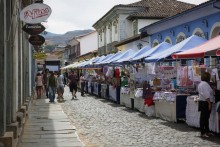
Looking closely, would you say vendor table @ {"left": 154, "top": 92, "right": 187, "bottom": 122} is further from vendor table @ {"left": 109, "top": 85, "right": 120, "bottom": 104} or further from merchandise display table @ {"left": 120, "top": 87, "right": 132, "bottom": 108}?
vendor table @ {"left": 109, "top": 85, "right": 120, "bottom": 104}

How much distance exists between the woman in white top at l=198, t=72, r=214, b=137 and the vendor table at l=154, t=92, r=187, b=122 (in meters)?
2.14

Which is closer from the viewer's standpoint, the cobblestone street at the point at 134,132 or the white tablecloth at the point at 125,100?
the cobblestone street at the point at 134,132

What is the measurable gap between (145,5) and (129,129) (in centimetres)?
2728

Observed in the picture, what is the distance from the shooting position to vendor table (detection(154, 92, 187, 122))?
11812mm

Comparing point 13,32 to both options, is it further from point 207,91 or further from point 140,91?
point 140,91

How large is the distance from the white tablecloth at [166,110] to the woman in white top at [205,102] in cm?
234

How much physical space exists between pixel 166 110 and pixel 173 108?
0.69 metres

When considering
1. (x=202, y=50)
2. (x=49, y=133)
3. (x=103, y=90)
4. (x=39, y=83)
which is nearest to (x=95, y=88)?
(x=103, y=90)

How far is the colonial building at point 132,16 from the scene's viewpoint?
34719mm

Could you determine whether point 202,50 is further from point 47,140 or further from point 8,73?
point 8,73

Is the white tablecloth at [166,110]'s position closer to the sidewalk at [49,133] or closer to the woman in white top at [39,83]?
the sidewalk at [49,133]

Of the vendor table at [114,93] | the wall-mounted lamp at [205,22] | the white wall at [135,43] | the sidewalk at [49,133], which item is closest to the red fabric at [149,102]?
the sidewalk at [49,133]

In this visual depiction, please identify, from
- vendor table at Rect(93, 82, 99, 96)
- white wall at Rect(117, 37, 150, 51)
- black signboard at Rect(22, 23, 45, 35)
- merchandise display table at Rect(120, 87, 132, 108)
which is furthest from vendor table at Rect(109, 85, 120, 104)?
black signboard at Rect(22, 23, 45, 35)

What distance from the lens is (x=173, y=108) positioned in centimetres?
1206
